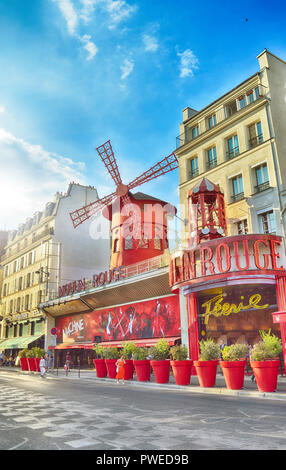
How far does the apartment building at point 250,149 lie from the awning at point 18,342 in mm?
23011

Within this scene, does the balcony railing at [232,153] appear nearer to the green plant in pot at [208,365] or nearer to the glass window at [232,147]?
the glass window at [232,147]

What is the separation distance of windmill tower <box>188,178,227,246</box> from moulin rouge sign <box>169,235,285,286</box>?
1005 millimetres

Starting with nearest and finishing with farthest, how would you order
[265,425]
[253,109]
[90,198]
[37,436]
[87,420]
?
1. [37,436]
2. [265,425]
3. [87,420]
4. [253,109]
5. [90,198]

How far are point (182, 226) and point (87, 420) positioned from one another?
1656 centimetres

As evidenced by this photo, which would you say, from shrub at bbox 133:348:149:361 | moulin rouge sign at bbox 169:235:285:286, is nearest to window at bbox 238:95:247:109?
moulin rouge sign at bbox 169:235:285:286

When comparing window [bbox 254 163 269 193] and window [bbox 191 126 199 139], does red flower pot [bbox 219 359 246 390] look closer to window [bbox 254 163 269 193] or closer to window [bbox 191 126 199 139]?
window [bbox 254 163 269 193]

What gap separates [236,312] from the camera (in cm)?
1952

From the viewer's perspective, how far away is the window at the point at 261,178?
62.3 ft

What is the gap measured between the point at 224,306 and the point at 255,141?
8858 millimetres

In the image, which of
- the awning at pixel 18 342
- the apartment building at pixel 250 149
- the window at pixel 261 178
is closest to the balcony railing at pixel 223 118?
the apartment building at pixel 250 149

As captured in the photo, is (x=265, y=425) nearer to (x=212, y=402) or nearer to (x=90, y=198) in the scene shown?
(x=212, y=402)

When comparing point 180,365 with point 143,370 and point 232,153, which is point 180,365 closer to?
point 143,370
